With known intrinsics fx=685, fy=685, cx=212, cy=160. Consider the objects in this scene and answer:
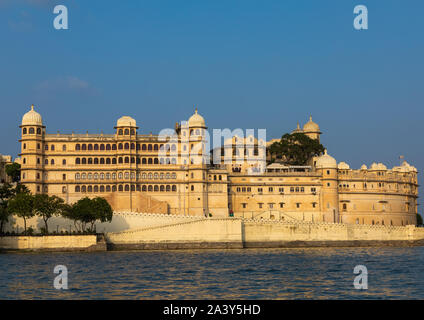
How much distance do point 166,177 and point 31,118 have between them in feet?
65.0

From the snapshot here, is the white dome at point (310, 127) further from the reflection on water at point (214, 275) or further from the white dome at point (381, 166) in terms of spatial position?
the reflection on water at point (214, 275)

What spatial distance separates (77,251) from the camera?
74375mm

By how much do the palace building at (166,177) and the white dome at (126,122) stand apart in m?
0.14

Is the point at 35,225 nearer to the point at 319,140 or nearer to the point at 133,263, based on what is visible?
the point at 133,263

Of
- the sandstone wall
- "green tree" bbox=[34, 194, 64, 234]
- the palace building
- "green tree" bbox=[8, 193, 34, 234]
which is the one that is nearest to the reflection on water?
the sandstone wall

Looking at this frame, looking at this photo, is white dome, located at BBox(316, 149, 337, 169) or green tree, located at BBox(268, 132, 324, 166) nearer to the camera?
white dome, located at BBox(316, 149, 337, 169)

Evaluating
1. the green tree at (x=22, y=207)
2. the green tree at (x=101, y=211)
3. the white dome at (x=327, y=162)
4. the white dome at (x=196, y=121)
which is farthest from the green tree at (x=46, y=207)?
the white dome at (x=327, y=162)

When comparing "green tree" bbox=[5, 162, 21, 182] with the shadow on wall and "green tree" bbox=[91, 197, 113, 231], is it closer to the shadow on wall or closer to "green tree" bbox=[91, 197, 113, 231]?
the shadow on wall

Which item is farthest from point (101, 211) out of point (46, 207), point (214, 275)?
point (214, 275)

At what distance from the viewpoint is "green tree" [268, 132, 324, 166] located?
364 feet

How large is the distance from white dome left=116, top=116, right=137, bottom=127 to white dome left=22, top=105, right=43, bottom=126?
34.8 ft
